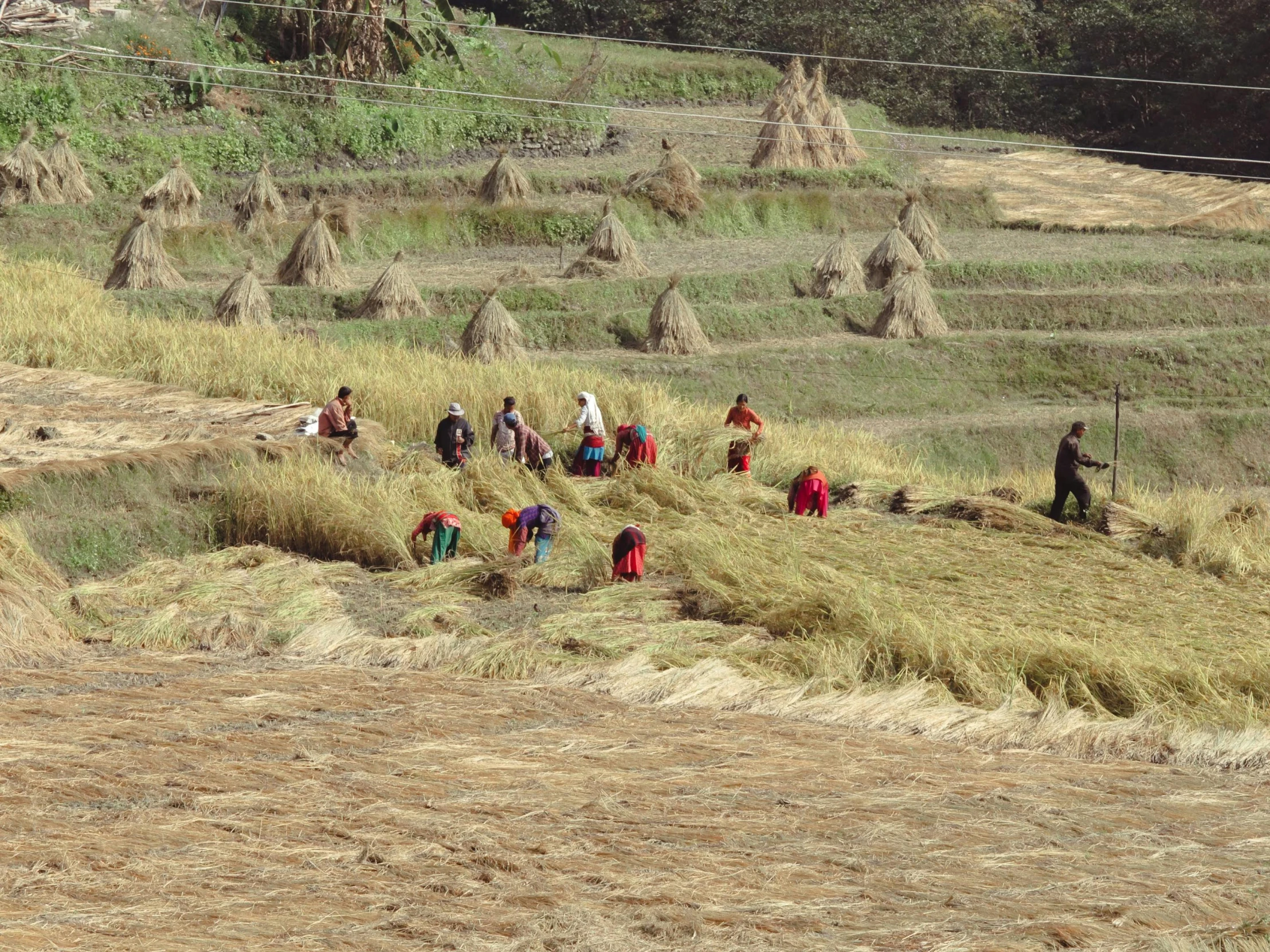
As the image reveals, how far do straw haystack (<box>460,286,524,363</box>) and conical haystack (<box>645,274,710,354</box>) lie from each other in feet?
6.23

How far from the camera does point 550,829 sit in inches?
269

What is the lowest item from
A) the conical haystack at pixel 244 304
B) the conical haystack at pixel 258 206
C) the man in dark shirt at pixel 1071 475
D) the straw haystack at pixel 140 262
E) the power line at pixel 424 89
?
the man in dark shirt at pixel 1071 475

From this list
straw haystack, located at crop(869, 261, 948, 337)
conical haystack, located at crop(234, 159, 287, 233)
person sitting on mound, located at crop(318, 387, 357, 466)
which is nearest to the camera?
person sitting on mound, located at crop(318, 387, 357, 466)

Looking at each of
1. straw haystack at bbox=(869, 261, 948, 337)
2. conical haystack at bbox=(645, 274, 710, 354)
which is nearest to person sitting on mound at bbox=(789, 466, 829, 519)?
conical haystack at bbox=(645, 274, 710, 354)

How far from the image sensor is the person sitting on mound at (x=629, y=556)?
10984 mm

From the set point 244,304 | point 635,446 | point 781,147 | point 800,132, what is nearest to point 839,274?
point 781,147

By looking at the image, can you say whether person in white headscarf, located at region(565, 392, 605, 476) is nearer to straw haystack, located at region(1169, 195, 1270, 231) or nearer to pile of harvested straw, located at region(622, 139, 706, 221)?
pile of harvested straw, located at region(622, 139, 706, 221)

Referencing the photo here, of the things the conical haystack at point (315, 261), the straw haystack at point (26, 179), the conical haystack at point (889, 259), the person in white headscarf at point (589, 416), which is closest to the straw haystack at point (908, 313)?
the conical haystack at point (889, 259)

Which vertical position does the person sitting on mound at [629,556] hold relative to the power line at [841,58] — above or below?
below

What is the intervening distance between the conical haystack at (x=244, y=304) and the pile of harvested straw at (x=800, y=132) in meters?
11.3

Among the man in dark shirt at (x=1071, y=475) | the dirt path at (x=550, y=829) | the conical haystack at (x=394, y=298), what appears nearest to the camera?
the dirt path at (x=550, y=829)

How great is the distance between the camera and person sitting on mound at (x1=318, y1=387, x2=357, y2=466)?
13.4 metres

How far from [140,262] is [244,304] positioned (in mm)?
1993

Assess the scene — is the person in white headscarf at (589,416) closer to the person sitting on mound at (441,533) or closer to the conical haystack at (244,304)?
the person sitting on mound at (441,533)
